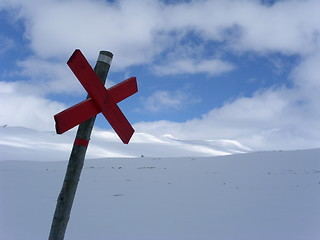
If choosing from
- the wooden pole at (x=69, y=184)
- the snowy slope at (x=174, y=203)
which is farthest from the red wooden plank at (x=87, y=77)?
the snowy slope at (x=174, y=203)

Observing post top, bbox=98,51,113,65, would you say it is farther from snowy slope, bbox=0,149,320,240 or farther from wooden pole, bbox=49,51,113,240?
snowy slope, bbox=0,149,320,240

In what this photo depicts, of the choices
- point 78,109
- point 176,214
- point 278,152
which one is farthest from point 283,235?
point 278,152

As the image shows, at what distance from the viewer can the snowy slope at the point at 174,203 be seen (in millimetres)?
4242

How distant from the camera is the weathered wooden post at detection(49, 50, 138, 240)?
2072 millimetres

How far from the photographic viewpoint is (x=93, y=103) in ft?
7.14

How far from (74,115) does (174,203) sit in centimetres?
431

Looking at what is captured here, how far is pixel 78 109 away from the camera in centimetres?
205

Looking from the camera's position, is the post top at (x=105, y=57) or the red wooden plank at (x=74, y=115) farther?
the post top at (x=105, y=57)

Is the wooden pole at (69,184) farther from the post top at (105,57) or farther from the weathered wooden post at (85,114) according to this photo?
the post top at (105,57)

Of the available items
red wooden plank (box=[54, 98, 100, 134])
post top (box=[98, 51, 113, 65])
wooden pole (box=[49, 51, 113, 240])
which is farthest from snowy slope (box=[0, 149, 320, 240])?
post top (box=[98, 51, 113, 65])

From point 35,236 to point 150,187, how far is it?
3.76m

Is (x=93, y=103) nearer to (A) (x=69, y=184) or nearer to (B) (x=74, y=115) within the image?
(B) (x=74, y=115)

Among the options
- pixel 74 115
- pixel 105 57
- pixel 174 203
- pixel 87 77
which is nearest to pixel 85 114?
pixel 74 115

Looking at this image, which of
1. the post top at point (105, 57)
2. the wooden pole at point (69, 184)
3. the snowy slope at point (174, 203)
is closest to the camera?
the wooden pole at point (69, 184)
